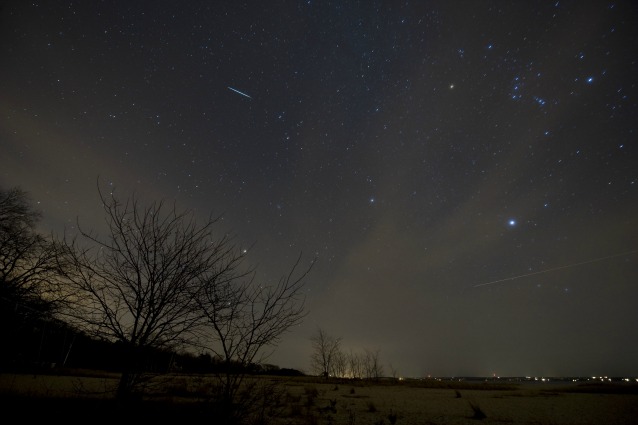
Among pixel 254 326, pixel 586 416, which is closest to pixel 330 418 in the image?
pixel 254 326

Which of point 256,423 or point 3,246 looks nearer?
point 256,423

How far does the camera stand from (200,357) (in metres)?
4.96

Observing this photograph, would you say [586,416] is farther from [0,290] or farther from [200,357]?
[0,290]

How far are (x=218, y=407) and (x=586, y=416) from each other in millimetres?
12093

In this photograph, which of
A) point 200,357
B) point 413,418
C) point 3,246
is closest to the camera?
point 200,357

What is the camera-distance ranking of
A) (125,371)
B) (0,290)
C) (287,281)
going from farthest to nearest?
(0,290)
(287,281)
(125,371)

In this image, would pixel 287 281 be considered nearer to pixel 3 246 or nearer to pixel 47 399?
pixel 47 399

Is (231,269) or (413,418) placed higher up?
(231,269)

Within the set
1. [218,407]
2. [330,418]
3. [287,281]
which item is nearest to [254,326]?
[287,281]

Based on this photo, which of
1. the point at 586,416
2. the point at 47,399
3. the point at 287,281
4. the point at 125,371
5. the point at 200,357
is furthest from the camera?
the point at 586,416

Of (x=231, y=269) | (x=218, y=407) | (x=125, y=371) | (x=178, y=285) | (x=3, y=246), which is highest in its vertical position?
(x=3, y=246)

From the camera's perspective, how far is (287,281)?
14.1 ft

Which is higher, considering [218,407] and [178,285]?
[178,285]

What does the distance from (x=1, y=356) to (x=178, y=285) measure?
13337mm
